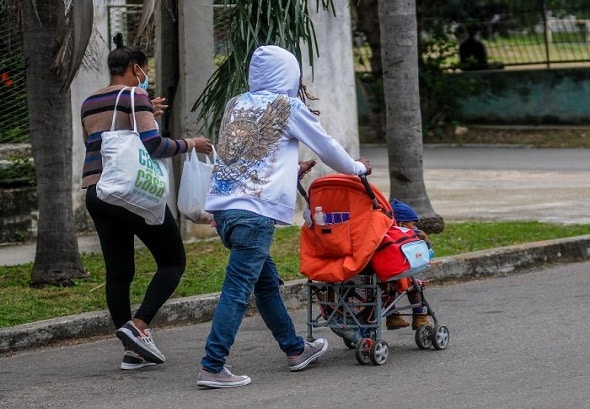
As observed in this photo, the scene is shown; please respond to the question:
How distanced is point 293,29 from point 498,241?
3.28 meters

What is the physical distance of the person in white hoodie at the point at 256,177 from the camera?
6.13 meters

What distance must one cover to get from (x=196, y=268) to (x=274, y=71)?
382 centimetres

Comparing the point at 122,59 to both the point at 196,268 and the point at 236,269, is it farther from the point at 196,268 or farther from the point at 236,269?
the point at 196,268

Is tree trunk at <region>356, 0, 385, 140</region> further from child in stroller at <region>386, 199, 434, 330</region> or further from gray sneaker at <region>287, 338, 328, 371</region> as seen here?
gray sneaker at <region>287, 338, 328, 371</region>

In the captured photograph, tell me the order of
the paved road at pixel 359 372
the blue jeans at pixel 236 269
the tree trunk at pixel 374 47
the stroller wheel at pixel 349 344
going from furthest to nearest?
1. the tree trunk at pixel 374 47
2. the stroller wheel at pixel 349 344
3. the blue jeans at pixel 236 269
4. the paved road at pixel 359 372

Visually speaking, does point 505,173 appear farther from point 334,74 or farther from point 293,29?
point 293,29

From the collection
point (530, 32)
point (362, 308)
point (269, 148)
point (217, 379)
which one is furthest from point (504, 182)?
point (217, 379)

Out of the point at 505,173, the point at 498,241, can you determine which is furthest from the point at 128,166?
the point at 505,173

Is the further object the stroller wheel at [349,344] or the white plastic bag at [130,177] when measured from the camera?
the stroller wheel at [349,344]

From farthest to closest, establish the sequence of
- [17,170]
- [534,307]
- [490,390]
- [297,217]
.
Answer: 1. [297,217]
2. [17,170]
3. [534,307]
4. [490,390]

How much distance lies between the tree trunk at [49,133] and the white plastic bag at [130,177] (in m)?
2.41

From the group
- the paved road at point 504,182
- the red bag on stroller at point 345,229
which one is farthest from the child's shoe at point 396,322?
the paved road at point 504,182

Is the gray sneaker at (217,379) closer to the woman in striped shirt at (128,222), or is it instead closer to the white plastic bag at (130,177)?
the woman in striped shirt at (128,222)

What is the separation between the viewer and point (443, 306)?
8.75m
